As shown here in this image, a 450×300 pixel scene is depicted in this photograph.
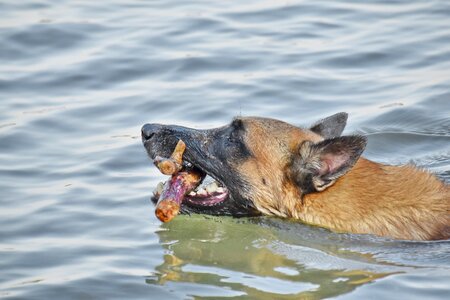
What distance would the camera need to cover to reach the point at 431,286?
805 centimetres

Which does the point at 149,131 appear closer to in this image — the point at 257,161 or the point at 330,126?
the point at 257,161

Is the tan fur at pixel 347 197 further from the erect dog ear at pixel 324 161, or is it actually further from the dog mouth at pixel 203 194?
the dog mouth at pixel 203 194

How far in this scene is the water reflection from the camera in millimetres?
8080

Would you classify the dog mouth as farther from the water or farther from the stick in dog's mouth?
the water

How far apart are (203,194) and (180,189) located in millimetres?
261

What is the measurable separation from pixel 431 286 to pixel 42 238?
3274 millimetres

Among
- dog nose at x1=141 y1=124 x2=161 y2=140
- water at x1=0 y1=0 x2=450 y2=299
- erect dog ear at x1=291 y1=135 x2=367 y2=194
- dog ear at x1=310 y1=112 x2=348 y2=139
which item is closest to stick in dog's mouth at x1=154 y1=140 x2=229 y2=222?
dog nose at x1=141 y1=124 x2=161 y2=140

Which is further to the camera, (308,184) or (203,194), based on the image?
(203,194)

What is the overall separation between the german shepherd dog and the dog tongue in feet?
0.37

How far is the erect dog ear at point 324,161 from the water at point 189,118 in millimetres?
413

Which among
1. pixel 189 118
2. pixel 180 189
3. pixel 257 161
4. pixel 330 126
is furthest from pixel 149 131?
pixel 189 118

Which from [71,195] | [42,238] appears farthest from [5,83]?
[42,238]

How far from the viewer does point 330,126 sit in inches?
375

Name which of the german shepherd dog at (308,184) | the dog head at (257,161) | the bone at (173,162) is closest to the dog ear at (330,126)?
the dog head at (257,161)
